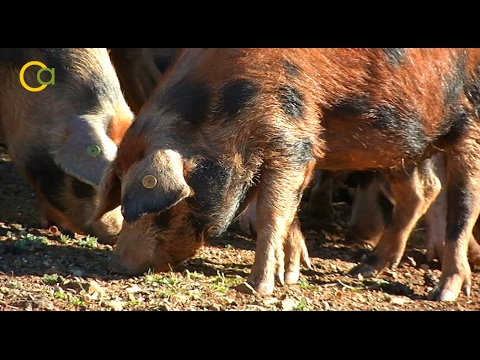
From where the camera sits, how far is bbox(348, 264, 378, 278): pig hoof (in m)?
8.56

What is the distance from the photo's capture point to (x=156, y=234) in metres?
7.66

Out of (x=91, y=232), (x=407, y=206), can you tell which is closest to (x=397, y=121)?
(x=407, y=206)

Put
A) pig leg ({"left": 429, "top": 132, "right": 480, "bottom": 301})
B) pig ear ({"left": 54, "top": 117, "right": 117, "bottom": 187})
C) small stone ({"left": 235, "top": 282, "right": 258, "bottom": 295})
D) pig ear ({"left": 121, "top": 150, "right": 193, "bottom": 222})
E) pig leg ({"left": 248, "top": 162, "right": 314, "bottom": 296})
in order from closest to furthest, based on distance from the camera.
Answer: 1. pig ear ({"left": 121, "top": 150, "right": 193, "bottom": 222})
2. small stone ({"left": 235, "top": 282, "right": 258, "bottom": 295})
3. pig leg ({"left": 248, "top": 162, "right": 314, "bottom": 296})
4. pig leg ({"left": 429, "top": 132, "right": 480, "bottom": 301})
5. pig ear ({"left": 54, "top": 117, "right": 117, "bottom": 187})

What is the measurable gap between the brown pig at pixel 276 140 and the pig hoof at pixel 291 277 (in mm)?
10

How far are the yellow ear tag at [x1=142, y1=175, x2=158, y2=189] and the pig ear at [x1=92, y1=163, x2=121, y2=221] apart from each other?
626 millimetres

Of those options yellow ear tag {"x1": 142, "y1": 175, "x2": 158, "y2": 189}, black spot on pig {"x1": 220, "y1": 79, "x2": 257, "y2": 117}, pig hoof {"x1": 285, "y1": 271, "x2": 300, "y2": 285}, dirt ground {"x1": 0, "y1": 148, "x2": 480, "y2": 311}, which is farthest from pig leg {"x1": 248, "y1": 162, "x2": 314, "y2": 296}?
yellow ear tag {"x1": 142, "y1": 175, "x2": 158, "y2": 189}

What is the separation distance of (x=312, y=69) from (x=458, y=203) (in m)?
1.42

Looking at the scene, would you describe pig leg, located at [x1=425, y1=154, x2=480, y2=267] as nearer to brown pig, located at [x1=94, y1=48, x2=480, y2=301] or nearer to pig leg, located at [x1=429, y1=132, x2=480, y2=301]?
pig leg, located at [x1=429, y1=132, x2=480, y2=301]

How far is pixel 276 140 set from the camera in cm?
741

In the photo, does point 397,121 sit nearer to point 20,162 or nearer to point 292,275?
point 292,275

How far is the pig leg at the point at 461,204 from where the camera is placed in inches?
316

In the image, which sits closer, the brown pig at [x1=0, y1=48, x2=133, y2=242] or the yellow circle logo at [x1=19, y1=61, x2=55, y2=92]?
the brown pig at [x1=0, y1=48, x2=133, y2=242]

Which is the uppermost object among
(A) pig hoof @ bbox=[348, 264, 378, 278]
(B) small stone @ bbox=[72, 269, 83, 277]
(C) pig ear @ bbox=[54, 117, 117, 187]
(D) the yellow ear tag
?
(C) pig ear @ bbox=[54, 117, 117, 187]

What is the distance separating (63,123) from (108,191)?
1168mm
